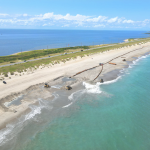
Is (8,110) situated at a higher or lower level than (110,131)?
higher

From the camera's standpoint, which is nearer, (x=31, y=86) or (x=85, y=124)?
(x=85, y=124)

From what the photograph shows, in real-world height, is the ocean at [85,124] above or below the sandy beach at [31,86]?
below

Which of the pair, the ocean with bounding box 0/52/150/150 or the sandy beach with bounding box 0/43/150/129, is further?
the sandy beach with bounding box 0/43/150/129

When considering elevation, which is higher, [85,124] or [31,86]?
[31,86]

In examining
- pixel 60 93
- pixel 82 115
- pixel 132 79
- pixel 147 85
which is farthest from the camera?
pixel 132 79

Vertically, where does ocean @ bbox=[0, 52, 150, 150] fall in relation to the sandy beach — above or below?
below

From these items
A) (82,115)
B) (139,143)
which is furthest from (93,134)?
(139,143)

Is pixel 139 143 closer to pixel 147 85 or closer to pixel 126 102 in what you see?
pixel 126 102

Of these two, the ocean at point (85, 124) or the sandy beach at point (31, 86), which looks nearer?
the ocean at point (85, 124)
